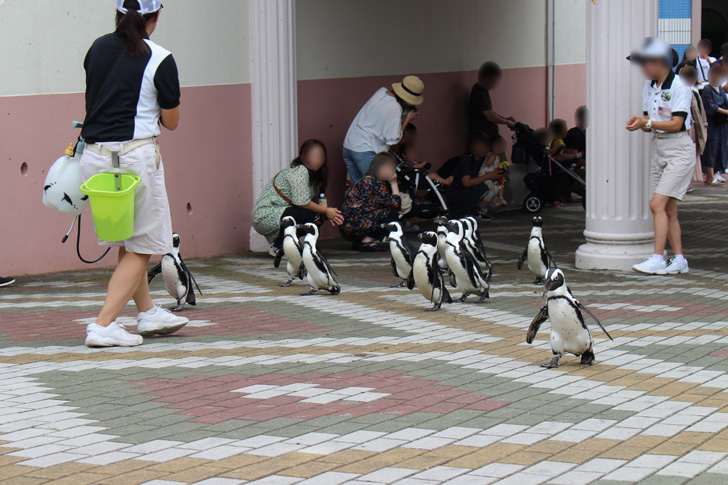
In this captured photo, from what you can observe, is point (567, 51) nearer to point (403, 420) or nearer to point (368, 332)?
point (368, 332)

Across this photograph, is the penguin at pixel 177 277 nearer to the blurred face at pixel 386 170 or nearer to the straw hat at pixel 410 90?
the blurred face at pixel 386 170

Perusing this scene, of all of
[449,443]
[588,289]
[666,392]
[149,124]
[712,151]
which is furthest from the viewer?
[712,151]

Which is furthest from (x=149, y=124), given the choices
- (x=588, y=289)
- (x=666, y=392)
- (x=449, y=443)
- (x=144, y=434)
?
(x=588, y=289)

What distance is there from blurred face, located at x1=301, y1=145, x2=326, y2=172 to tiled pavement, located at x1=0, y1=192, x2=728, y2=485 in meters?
2.58

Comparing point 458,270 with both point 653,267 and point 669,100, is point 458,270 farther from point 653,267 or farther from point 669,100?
point 669,100

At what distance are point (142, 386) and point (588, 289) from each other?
4.72 meters

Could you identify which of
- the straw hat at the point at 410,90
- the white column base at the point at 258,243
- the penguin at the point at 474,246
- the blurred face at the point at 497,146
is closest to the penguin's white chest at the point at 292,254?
the penguin at the point at 474,246

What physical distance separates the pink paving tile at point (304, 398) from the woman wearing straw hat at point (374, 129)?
7.23 meters

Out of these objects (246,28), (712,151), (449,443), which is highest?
(246,28)

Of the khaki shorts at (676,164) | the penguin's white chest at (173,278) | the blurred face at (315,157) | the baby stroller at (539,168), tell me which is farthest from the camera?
the baby stroller at (539,168)

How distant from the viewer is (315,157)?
11.1m

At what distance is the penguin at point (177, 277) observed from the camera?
26.0 ft

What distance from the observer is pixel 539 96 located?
18859 millimetres

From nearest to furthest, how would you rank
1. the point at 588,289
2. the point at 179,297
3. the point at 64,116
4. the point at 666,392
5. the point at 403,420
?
the point at 403,420 → the point at 666,392 → the point at 179,297 → the point at 588,289 → the point at 64,116
